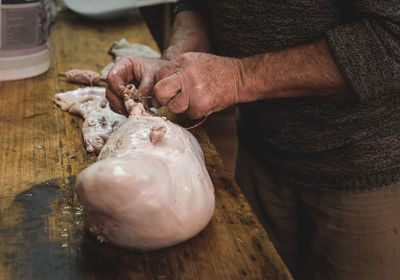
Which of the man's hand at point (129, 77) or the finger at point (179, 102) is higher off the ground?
the finger at point (179, 102)

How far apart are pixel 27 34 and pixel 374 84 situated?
1322 millimetres

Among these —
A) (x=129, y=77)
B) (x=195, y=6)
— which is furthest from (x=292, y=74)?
(x=195, y=6)

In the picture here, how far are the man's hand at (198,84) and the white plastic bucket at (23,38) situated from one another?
756mm

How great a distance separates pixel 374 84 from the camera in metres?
1.21

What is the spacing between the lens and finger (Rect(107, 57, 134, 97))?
1.45m

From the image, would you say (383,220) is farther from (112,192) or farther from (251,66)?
(112,192)

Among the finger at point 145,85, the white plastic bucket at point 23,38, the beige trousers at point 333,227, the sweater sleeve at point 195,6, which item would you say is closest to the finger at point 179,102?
the finger at point 145,85

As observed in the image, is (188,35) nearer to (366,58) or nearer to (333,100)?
(333,100)

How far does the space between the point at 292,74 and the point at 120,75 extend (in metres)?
0.54

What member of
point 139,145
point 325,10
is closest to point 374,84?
point 325,10

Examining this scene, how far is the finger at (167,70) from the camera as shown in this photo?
1.33 meters

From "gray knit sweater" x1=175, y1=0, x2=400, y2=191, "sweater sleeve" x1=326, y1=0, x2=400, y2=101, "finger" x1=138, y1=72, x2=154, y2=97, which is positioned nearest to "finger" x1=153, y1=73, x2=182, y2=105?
"finger" x1=138, y1=72, x2=154, y2=97

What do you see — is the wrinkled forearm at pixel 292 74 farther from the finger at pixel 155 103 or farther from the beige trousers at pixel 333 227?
the beige trousers at pixel 333 227

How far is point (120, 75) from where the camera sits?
1463 mm
